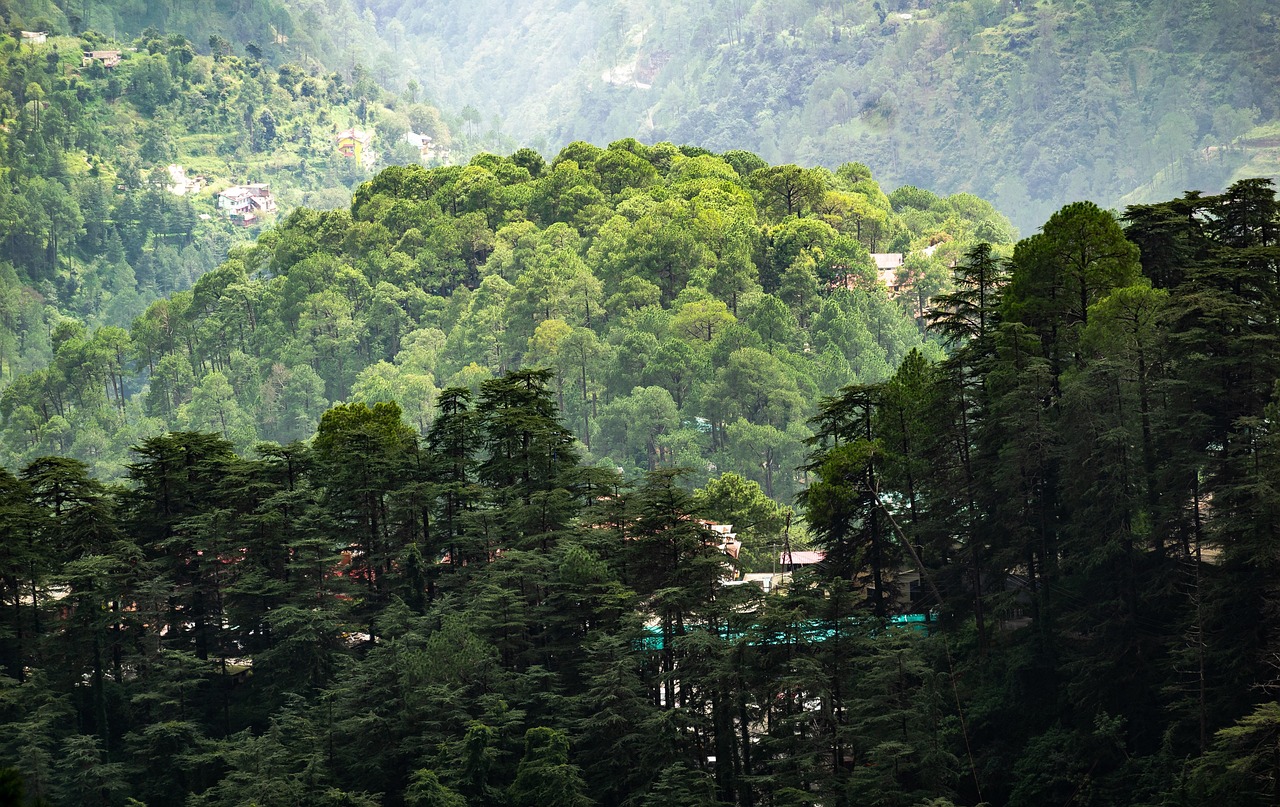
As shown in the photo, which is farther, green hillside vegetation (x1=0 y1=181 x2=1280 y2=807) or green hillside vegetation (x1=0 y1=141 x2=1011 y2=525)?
green hillside vegetation (x1=0 y1=141 x2=1011 y2=525)

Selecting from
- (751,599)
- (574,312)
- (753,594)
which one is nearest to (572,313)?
(574,312)

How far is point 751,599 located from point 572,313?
215ft

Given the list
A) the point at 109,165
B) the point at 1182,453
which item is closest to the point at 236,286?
the point at 109,165

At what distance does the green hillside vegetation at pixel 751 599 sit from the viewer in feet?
158

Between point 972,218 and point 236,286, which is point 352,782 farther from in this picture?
point 972,218

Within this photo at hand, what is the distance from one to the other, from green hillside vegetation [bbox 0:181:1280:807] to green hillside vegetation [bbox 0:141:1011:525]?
138ft

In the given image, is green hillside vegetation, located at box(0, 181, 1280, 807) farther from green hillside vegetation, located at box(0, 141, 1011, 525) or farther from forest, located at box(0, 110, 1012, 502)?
green hillside vegetation, located at box(0, 141, 1011, 525)

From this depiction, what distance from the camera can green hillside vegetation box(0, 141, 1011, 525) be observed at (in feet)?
354

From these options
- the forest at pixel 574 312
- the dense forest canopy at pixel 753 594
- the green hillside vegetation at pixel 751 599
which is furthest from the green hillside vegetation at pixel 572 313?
the green hillside vegetation at pixel 751 599

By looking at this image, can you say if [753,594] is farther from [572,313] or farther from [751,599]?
[572,313]

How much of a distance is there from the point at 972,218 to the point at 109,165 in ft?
311

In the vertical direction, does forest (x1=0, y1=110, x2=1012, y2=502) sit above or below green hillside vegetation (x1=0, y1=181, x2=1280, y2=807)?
above

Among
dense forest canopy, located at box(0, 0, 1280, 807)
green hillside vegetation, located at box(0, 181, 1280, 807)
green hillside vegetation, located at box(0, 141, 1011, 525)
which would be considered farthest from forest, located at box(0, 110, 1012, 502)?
green hillside vegetation, located at box(0, 181, 1280, 807)

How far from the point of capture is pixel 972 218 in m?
147
